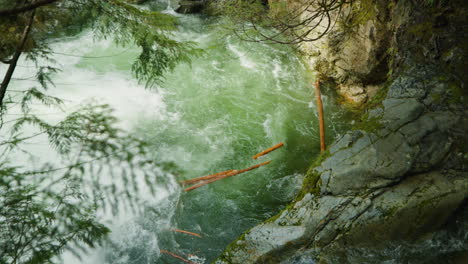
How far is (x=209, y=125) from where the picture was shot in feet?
21.5

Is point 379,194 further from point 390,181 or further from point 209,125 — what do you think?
point 209,125

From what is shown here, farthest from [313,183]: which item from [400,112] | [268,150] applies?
[268,150]

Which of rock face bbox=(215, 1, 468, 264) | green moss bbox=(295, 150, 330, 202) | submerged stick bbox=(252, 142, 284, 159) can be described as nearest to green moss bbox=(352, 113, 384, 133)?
rock face bbox=(215, 1, 468, 264)

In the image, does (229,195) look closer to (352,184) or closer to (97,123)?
(352,184)

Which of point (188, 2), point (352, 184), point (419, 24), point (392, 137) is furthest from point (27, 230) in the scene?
point (188, 2)

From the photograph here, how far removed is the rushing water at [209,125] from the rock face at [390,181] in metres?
1.28

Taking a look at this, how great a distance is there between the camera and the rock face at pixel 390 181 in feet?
10.4

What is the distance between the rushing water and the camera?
175 inches

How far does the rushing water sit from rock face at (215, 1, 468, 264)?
1.28 metres

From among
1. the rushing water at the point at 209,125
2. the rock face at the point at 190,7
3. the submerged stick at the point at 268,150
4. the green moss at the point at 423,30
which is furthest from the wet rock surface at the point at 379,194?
the rock face at the point at 190,7

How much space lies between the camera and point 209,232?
4457 millimetres

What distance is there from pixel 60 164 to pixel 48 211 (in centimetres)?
188

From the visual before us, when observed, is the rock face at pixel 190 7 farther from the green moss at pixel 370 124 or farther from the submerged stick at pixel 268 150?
the green moss at pixel 370 124

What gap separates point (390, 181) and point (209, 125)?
4.07 m
